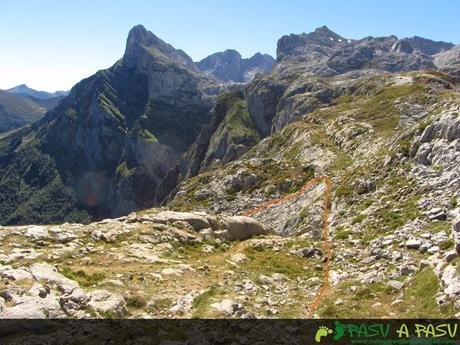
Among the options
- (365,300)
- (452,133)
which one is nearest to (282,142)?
(452,133)

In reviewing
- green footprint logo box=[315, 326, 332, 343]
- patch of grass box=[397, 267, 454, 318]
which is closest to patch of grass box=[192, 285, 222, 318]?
green footprint logo box=[315, 326, 332, 343]

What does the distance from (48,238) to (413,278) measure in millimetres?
24365

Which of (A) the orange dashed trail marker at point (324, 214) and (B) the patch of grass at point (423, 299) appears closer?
(B) the patch of grass at point (423, 299)

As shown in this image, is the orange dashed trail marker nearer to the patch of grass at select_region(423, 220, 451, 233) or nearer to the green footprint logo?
the green footprint logo

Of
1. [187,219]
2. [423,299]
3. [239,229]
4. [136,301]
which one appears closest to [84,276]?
[136,301]

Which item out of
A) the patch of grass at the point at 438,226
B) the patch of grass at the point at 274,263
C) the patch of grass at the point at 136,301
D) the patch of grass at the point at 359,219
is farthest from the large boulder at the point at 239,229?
the patch of grass at the point at 438,226

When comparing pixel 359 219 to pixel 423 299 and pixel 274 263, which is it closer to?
pixel 274 263

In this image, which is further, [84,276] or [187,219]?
[187,219]

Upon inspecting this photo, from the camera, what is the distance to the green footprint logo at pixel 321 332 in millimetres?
17688

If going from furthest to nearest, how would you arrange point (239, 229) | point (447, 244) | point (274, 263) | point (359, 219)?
point (239, 229)
point (359, 219)
point (274, 263)
point (447, 244)

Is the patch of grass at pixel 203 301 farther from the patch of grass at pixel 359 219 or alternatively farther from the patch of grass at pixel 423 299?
the patch of grass at pixel 359 219

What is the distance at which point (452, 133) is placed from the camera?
3881 cm

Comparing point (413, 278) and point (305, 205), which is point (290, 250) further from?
point (305, 205)

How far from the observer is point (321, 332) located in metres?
18.1
